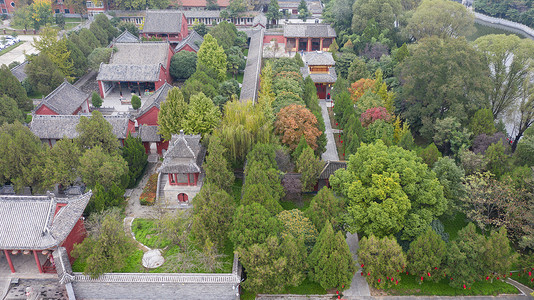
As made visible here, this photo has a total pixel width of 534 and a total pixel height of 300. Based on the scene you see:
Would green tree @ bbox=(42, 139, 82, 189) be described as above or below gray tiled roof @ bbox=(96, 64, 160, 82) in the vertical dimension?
below

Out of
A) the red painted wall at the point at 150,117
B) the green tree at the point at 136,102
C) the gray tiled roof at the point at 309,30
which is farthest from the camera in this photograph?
the gray tiled roof at the point at 309,30

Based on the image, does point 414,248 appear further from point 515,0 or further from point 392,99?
point 515,0

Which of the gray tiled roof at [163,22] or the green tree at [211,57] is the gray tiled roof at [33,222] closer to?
the green tree at [211,57]

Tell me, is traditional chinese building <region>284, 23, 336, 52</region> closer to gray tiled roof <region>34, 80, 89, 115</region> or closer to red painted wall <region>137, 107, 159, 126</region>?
red painted wall <region>137, 107, 159, 126</region>

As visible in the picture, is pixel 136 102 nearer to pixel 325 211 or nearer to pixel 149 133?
pixel 149 133

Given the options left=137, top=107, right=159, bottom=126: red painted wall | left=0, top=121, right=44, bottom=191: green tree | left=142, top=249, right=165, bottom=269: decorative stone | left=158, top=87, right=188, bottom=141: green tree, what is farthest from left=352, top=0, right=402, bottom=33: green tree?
left=0, top=121, right=44, bottom=191: green tree

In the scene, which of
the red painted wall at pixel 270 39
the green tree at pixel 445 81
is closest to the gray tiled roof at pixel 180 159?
the green tree at pixel 445 81

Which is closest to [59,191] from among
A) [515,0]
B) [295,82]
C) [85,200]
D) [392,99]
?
[85,200]
